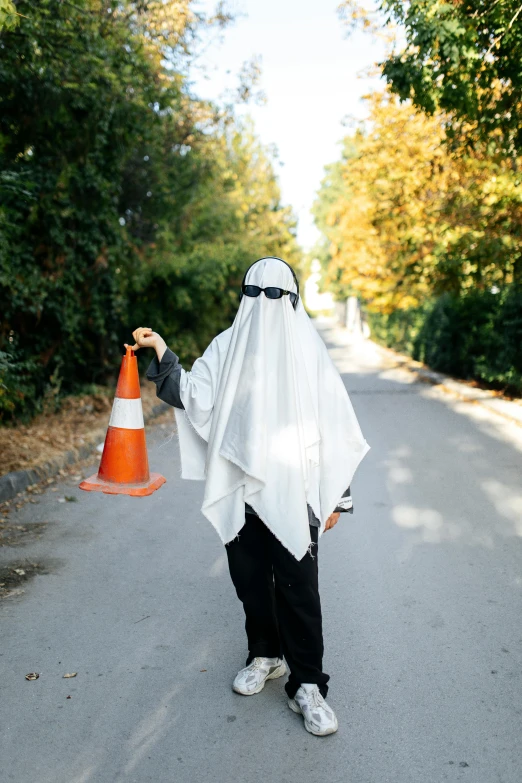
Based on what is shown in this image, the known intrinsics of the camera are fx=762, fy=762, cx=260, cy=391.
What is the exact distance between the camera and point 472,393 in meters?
15.2

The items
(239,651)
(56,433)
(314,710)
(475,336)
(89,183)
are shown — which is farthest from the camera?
(475,336)

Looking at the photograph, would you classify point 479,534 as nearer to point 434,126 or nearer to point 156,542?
point 156,542

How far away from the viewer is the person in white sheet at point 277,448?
130 inches

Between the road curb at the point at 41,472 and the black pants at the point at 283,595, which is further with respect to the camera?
the road curb at the point at 41,472

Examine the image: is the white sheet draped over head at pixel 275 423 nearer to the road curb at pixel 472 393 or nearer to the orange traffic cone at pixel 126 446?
the orange traffic cone at pixel 126 446

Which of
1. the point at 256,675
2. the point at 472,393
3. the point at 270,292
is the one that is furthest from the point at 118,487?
the point at 472,393

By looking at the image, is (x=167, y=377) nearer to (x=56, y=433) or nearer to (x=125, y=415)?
(x=125, y=415)

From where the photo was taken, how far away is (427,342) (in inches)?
851

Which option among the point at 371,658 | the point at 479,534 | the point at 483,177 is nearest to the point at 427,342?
the point at 483,177

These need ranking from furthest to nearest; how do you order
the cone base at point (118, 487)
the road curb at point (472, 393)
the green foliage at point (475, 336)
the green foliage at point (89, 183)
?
1. the green foliage at point (475, 336)
2. the road curb at point (472, 393)
3. the green foliage at point (89, 183)
4. the cone base at point (118, 487)

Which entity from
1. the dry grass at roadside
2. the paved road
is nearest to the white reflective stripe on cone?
the paved road

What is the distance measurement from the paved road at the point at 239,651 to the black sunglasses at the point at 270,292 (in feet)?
6.18

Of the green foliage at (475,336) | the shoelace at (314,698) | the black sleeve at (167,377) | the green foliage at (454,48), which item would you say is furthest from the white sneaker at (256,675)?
the green foliage at (475,336)

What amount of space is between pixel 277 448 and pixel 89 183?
8853mm
